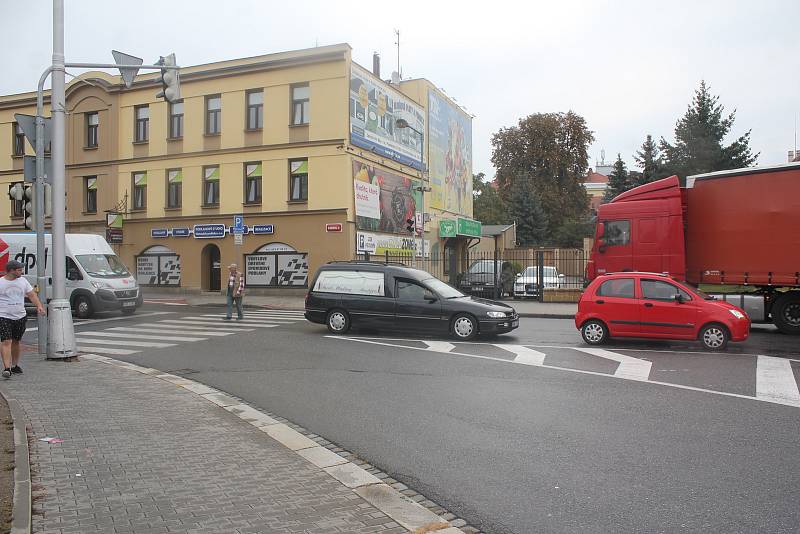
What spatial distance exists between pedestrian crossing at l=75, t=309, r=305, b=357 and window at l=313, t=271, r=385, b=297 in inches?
86.4

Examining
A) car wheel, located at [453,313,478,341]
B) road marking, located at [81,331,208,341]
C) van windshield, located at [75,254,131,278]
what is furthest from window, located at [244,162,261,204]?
car wheel, located at [453,313,478,341]

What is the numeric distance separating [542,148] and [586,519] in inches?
2247

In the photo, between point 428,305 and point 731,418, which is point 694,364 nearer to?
point 731,418

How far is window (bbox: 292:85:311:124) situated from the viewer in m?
28.8

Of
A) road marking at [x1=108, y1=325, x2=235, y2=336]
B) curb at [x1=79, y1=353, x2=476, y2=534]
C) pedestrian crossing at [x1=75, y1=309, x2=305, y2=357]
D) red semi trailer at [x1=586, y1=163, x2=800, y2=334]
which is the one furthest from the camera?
road marking at [x1=108, y1=325, x2=235, y2=336]

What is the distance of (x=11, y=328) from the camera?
9266 mm

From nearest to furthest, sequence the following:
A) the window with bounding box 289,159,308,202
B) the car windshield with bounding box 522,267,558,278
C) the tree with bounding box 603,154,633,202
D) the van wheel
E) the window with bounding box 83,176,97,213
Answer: the van wheel, the car windshield with bounding box 522,267,558,278, the window with bounding box 289,159,308,202, the window with bounding box 83,176,97,213, the tree with bounding box 603,154,633,202

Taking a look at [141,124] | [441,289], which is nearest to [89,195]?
[141,124]

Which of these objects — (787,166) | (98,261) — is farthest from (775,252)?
(98,261)

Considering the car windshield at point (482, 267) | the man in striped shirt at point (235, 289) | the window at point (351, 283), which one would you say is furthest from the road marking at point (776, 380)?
the car windshield at point (482, 267)

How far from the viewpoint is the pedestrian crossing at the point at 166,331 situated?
44.8 ft

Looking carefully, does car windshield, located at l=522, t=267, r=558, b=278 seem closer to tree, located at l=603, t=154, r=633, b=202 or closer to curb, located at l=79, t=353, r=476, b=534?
curb, located at l=79, t=353, r=476, b=534

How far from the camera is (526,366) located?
35.2 ft

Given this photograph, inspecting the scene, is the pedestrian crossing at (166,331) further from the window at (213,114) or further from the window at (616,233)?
the window at (213,114)
